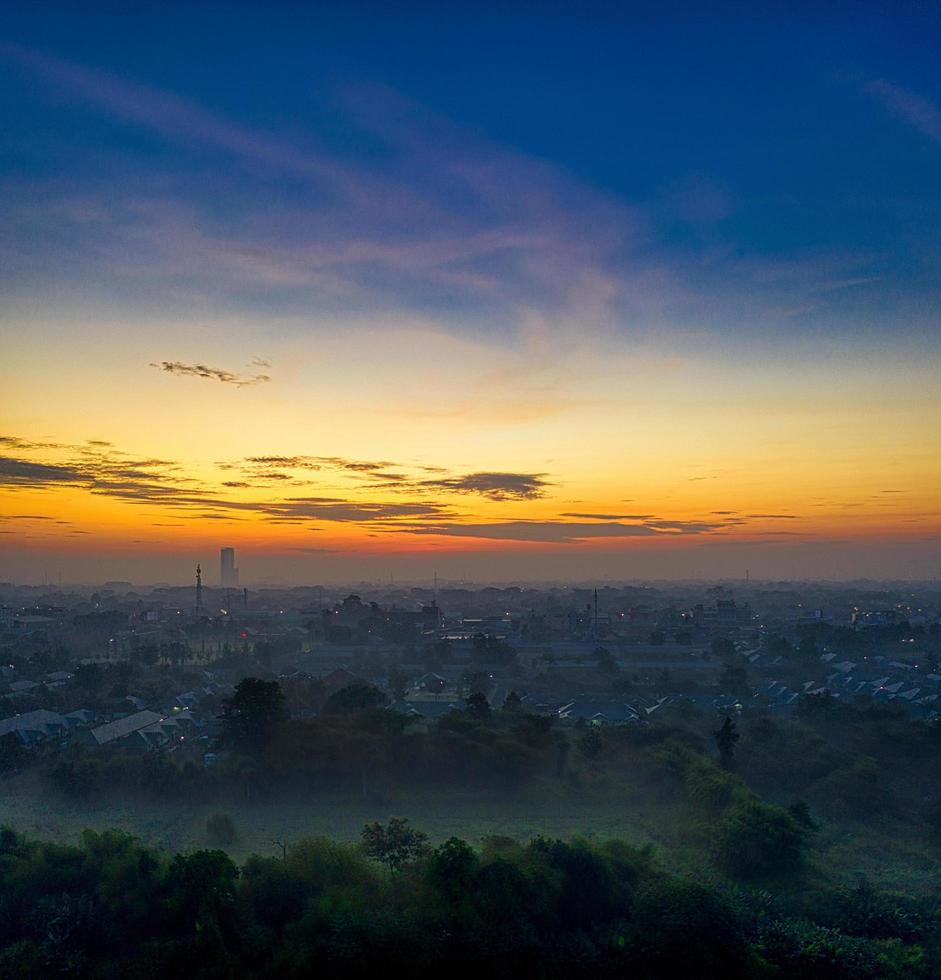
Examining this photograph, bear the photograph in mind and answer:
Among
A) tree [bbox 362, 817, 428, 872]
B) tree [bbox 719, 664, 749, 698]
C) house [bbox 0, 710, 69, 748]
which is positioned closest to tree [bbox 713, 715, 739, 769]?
tree [bbox 362, 817, 428, 872]

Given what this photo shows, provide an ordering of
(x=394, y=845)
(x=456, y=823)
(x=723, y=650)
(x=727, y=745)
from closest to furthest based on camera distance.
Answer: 1. (x=394, y=845)
2. (x=456, y=823)
3. (x=727, y=745)
4. (x=723, y=650)

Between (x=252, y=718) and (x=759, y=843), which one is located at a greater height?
(x=252, y=718)

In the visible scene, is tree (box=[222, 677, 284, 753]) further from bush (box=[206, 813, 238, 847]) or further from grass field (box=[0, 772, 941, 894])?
bush (box=[206, 813, 238, 847])

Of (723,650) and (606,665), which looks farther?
(723,650)

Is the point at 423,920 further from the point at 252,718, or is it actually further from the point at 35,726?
the point at 35,726

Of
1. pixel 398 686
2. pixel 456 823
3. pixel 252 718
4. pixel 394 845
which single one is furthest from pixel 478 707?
pixel 398 686

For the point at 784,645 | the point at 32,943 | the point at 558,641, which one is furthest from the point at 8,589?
the point at 32,943

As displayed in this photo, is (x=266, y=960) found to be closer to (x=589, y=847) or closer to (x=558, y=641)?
(x=589, y=847)

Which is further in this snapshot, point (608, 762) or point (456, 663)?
point (456, 663)

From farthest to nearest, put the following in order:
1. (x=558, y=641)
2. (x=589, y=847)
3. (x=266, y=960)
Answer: (x=558, y=641), (x=589, y=847), (x=266, y=960)
